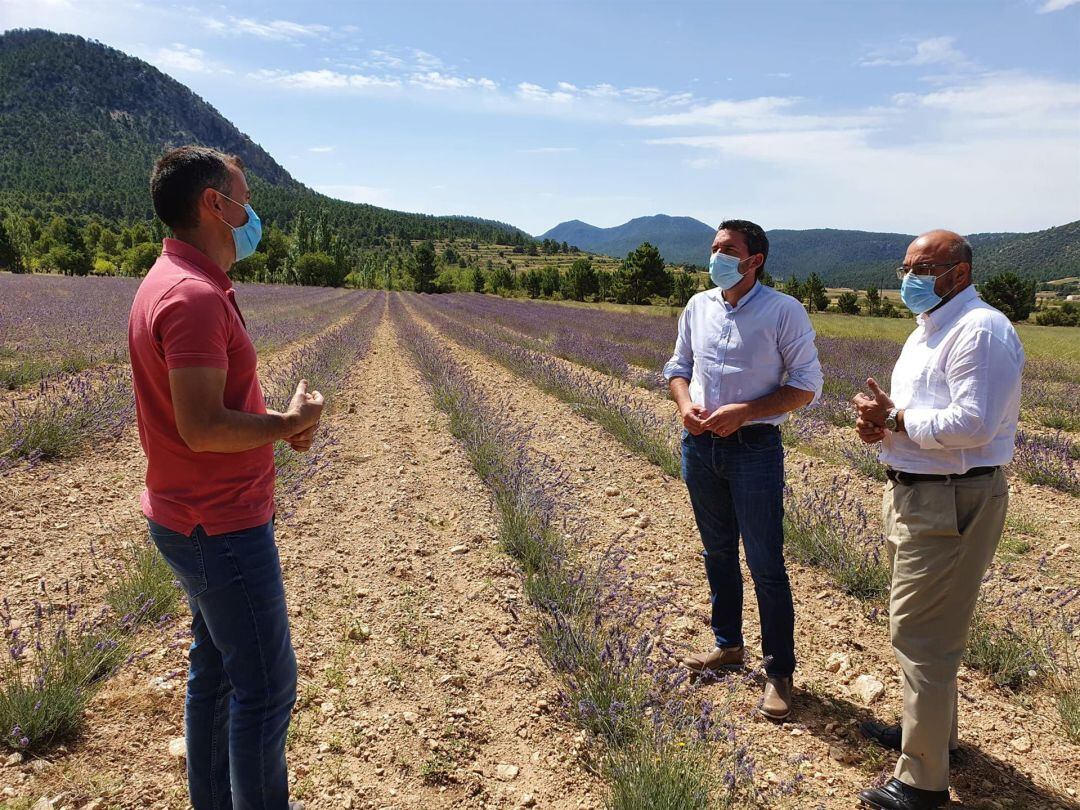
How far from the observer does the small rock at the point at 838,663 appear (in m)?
2.94

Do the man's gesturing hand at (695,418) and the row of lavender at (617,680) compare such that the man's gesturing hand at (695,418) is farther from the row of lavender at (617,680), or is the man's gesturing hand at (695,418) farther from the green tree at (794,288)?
the green tree at (794,288)

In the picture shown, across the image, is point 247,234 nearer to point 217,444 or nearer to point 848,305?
point 217,444

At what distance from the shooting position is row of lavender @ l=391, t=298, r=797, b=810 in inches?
77.4

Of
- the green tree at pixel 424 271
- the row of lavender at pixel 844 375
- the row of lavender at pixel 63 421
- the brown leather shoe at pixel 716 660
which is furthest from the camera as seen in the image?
the green tree at pixel 424 271

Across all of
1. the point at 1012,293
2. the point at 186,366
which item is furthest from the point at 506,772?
the point at 1012,293

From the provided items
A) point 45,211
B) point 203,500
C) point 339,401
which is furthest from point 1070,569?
point 45,211

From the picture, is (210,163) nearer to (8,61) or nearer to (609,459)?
(609,459)

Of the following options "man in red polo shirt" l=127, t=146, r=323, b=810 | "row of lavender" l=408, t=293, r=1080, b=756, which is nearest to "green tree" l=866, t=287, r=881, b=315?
"row of lavender" l=408, t=293, r=1080, b=756

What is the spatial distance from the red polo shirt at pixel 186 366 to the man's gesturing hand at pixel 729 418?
1805 mm

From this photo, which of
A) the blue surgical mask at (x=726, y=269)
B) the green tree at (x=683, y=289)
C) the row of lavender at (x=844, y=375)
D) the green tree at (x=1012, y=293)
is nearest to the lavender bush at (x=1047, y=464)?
the row of lavender at (x=844, y=375)

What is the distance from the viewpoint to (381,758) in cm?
233

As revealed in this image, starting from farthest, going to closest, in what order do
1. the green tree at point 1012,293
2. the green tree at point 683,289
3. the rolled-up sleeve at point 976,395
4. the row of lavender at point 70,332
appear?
the green tree at point 683,289
the green tree at point 1012,293
the row of lavender at point 70,332
the rolled-up sleeve at point 976,395

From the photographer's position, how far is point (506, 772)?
2275 mm

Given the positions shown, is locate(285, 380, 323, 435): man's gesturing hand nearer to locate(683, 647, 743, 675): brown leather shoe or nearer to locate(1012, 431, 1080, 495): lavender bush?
locate(683, 647, 743, 675): brown leather shoe
